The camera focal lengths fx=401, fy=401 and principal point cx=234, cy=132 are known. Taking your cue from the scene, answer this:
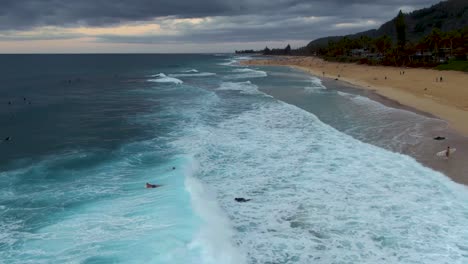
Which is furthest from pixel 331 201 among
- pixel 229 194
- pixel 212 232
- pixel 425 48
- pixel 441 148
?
pixel 425 48

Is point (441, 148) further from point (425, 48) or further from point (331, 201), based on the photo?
point (425, 48)

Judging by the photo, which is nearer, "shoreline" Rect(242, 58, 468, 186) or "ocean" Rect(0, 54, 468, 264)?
"ocean" Rect(0, 54, 468, 264)

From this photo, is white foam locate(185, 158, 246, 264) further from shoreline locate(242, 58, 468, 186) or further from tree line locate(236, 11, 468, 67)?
tree line locate(236, 11, 468, 67)

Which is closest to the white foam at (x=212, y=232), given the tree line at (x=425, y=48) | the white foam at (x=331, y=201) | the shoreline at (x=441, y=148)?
the white foam at (x=331, y=201)

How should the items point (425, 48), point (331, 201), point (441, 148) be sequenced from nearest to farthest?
point (331, 201)
point (441, 148)
point (425, 48)

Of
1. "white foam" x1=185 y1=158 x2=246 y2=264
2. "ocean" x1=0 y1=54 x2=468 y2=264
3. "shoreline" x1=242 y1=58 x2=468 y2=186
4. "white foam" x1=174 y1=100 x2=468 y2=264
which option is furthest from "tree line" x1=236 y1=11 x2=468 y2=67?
"white foam" x1=185 y1=158 x2=246 y2=264

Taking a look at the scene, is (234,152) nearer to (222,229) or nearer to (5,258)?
(222,229)

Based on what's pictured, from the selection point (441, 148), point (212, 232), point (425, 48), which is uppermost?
point (425, 48)

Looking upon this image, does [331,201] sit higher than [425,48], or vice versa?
[425,48]

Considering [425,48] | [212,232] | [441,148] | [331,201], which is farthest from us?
[425,48]
